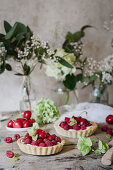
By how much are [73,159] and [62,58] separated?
3.71 feet

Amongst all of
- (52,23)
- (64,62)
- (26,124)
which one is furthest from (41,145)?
(52,23)

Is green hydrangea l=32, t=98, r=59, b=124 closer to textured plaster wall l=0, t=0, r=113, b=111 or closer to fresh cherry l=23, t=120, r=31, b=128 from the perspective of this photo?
fresh cherry l=23, t=120, r=31, b=128

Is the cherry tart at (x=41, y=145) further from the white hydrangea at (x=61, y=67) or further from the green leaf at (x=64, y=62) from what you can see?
the white hydrangea at (x=61, y=67)

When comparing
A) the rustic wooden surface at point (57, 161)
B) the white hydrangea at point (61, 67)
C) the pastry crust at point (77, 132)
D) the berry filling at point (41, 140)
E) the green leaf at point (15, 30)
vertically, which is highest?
the green leaf at point (15, 30)

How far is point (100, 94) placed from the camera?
7.59ft

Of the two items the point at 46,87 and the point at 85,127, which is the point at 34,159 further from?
the point at 46,87

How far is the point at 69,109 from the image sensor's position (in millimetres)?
2254

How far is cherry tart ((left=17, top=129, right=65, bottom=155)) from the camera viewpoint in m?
1.23

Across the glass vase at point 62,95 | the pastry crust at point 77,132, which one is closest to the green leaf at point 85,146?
the pastry crust at point 77,132

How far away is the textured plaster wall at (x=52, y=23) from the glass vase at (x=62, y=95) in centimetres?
30

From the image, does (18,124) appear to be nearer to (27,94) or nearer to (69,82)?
(27,94)

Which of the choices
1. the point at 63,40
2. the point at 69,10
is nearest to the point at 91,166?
the point at 63,40

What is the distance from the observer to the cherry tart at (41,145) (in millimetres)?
1232

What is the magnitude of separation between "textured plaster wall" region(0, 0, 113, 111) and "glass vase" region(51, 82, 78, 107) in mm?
295
